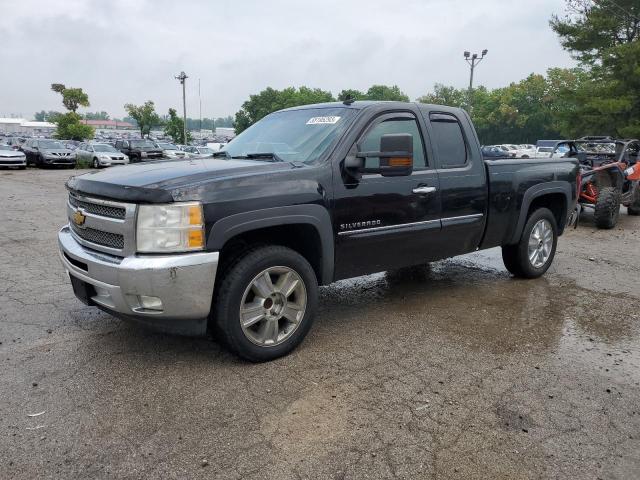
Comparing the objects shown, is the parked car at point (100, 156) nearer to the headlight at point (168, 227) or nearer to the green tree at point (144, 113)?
the headlight at point (168, 227)

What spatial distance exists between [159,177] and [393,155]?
5.38 ft

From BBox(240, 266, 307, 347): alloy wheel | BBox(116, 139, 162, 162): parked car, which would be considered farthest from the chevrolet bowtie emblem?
BBox(116, 139, 162, 162): parked car

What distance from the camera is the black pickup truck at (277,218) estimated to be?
128 inches

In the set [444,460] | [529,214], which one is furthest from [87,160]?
[444,460]

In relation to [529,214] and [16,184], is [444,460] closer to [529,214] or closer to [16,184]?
[529,214]

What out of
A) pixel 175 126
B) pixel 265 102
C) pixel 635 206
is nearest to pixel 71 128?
pixel 175 126

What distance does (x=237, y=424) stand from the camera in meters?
A: 2.95

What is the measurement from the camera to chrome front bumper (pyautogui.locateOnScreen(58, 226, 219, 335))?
3.20m

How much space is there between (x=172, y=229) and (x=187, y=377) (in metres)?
1.02

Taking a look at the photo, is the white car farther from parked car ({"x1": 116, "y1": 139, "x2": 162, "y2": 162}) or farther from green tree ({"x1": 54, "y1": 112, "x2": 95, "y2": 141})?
green tree ({"x1": 54, "y1": 112, "x2": 95, "y2": 141})

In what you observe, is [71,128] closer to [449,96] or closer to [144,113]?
[144,113]

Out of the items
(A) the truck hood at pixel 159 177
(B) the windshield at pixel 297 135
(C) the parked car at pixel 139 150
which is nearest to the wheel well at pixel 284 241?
(A) the truck hood at pixel 159 177

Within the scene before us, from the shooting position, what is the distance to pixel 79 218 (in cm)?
372

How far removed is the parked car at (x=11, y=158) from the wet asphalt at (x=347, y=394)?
20995 mm
